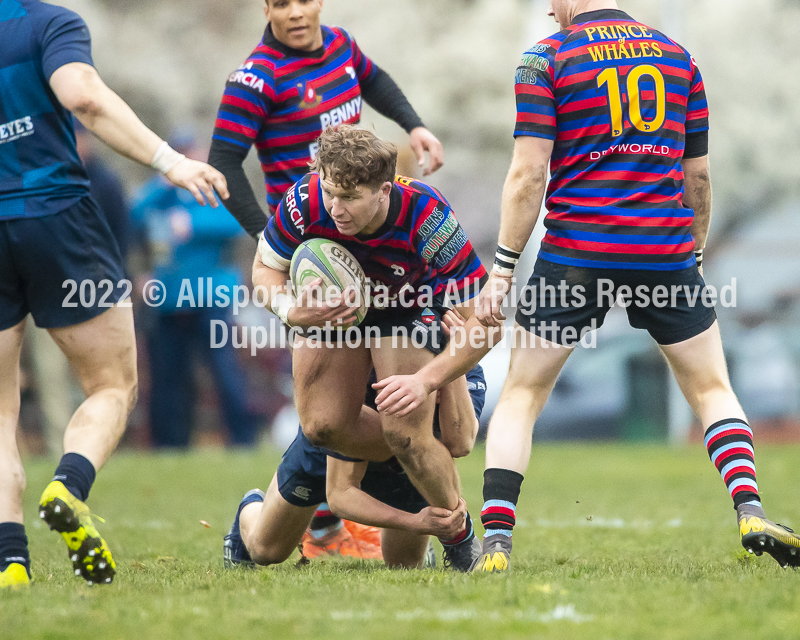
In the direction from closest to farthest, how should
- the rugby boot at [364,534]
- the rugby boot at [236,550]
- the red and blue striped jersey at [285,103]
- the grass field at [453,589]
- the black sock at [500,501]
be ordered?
1. the grass field at [453,589]
2. the black sock at [500,501]
3. the rugby boot at [236,550]
4. the red and blue striped jersey at [285,103]
5. the rugby boot at [364,534]

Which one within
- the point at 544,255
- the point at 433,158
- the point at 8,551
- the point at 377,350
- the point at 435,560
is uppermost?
the point at 433,158

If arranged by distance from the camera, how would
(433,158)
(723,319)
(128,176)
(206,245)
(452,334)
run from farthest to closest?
(128,176), (723,319), (206,245), (433,158), (452,334)

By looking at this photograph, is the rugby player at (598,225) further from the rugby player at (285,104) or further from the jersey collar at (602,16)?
the rugby player at (285,104)

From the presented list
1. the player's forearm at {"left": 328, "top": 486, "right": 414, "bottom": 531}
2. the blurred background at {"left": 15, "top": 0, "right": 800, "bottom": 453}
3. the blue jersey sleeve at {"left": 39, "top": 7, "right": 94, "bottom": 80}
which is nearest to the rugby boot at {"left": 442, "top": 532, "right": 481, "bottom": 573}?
the player's forearm at {"left": 328, "top": 486, "right": 414, "bottom": 531}

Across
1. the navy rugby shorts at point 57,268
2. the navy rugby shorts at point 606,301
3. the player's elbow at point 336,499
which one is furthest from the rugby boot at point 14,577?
the navy rugby shorts at point 606,301

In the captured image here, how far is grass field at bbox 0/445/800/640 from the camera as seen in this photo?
310 cm

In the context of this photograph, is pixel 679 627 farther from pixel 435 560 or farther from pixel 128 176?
pixel 128 176

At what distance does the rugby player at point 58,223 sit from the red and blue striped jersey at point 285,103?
1276 mm

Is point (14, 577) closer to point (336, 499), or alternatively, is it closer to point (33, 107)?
point (336, 499)

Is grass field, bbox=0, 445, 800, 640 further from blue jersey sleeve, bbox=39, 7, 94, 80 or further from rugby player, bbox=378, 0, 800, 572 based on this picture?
blue jersey sleeve, bbox=39, 7, 94, 80

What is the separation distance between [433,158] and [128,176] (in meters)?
16.7

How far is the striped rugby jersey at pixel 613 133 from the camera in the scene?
439 cm

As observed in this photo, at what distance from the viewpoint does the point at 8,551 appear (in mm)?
3957

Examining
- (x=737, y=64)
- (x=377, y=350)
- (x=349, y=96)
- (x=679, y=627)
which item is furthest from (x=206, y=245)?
(x=737, y=64)
